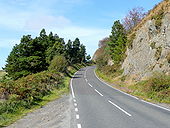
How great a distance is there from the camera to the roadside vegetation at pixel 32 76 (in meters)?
15.1

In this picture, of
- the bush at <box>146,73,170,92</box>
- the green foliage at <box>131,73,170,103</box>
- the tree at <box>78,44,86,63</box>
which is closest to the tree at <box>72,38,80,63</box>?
the tree at <box>78,44,86,63</box>

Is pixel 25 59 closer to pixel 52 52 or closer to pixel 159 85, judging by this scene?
pixel 52 52

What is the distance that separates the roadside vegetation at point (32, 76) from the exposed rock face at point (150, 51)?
10647 mm

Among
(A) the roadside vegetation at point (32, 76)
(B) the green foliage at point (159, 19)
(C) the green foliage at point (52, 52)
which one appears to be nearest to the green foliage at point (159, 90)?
(A) the roadside vegetation at point (32, 76)

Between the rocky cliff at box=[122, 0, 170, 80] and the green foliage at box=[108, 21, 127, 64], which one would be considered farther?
the green foliage at box=[108, 21, 127, 64]

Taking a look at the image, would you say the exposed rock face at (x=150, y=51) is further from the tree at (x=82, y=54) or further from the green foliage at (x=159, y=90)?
the tree at (x=82, y=54)

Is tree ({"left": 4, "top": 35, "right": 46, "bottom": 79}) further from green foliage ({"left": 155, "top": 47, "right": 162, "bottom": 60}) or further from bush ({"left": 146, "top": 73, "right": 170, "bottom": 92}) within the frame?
bush ({"left": 146, "top": 73, "right": 170, "bottom": 92})

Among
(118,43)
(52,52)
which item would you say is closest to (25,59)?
(52,52)

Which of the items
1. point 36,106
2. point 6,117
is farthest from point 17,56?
point 6,117

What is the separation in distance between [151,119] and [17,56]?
150 ft

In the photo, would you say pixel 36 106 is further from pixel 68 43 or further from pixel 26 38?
pixel 68 43

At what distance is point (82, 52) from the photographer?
12850cm

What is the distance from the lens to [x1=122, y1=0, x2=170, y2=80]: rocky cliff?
26725 mm

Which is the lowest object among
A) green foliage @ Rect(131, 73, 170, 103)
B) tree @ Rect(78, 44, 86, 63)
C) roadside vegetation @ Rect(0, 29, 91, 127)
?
green foliage @ Rect(131, 73, 170, 103)
